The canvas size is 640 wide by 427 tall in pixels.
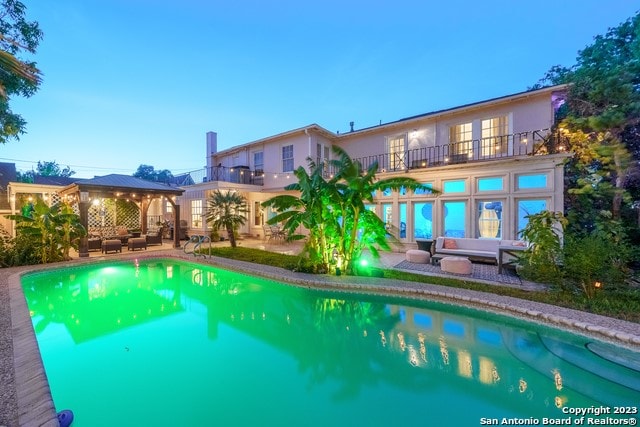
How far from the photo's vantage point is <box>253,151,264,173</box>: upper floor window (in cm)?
1891

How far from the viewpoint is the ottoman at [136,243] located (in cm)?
1384

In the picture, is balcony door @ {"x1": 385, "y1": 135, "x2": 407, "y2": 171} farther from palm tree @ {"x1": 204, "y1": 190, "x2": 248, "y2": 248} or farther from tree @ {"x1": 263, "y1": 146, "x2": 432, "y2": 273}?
palm tree @ {"x1": 204, "y1": 190, "x2": 248, "y2": 248}

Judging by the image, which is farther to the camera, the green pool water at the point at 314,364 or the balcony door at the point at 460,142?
the balcony door at the point at 460,142

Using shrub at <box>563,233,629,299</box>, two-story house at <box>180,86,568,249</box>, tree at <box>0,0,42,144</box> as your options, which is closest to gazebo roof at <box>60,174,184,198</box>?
two-story house at <box>180,86,568,249</box>

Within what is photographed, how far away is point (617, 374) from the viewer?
4.01 metres

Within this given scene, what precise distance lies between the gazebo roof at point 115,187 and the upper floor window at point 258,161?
546 cm

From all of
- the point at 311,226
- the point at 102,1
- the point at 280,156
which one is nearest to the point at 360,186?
the point at 311,226

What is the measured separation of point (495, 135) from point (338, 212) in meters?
8.57

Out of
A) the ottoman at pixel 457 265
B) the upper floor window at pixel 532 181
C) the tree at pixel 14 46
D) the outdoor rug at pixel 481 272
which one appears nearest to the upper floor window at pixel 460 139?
the upper floor window at pixel 532 181

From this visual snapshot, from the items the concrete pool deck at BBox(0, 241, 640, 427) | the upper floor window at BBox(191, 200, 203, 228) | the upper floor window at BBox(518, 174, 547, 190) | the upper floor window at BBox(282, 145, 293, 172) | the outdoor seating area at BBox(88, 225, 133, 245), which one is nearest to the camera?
the concrete pool deck at BBox(0, 241, 640, 427)

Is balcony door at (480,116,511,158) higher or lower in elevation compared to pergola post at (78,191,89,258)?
higher

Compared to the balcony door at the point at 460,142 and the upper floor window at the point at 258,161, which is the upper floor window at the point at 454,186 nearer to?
the balcony door at the point at 460,142

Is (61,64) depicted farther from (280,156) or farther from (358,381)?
(358,381)

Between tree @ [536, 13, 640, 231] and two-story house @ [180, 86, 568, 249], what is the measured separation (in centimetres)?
75
